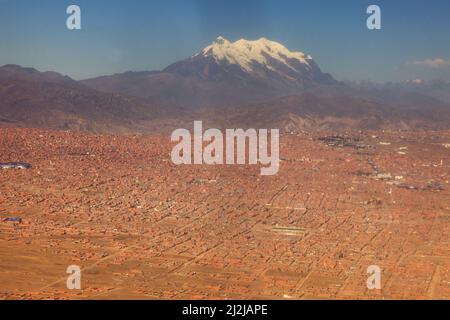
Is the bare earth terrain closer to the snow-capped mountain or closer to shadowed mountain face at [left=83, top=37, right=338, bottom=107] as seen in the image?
shadowed mountain face at [left=83, top=37, right=338, bottom=107]

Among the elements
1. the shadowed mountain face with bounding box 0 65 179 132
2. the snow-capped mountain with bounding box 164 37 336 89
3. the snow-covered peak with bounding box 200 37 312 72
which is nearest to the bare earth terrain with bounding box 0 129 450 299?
the shadowed mountain face with bounding box 0 65 179 132

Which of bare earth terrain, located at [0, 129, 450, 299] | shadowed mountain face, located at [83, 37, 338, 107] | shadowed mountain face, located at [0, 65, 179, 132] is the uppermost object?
shadowed mountain face, located at [83, 37, 338, 107]

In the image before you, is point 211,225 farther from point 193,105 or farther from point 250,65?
point 250,65

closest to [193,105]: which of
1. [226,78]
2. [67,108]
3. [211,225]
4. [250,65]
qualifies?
[226,78]

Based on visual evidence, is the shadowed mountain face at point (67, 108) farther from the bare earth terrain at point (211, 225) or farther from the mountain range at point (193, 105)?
the bare earth terrain at point (211, 225)
